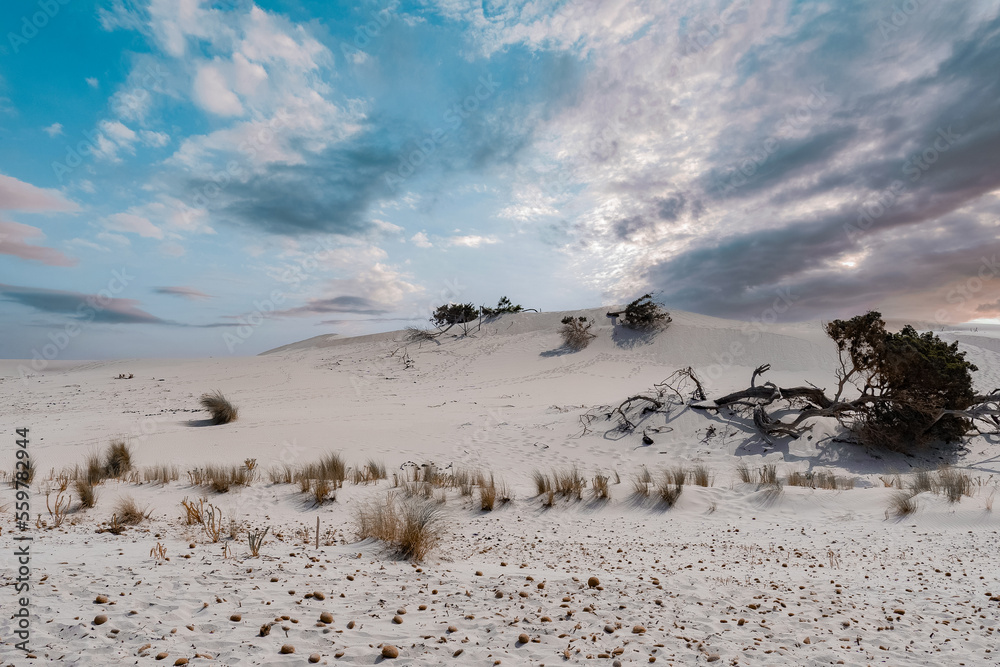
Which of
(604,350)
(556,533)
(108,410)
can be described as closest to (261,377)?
(108,410)

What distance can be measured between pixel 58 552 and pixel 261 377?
73.0 feet

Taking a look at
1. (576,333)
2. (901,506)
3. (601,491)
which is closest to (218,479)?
(601,491)

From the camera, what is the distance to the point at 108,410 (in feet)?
57.1

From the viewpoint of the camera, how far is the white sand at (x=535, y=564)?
3.03 metres

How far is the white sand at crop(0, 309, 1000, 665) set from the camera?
3031mm

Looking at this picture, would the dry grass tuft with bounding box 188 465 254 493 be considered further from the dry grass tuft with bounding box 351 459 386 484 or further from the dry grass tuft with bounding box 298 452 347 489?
the dry grass tuft with bounding box 351 459 386 484

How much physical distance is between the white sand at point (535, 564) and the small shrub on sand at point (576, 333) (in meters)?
15.4

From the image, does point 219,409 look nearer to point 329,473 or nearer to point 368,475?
point 329,473

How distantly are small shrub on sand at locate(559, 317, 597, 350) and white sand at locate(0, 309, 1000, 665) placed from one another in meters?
15.4

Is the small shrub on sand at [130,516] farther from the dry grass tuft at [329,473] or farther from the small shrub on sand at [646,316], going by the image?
the small shrub on sand at [646,316]

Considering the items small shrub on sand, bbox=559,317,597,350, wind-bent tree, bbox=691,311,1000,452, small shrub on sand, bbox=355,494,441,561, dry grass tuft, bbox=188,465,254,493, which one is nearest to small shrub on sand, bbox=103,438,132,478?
dry grass tuft, bbox=188,465,254,493

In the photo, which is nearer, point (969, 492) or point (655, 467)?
point (969, 492)

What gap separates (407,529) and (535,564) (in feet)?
4.23

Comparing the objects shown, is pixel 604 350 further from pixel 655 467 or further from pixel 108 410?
pixel 108 410
